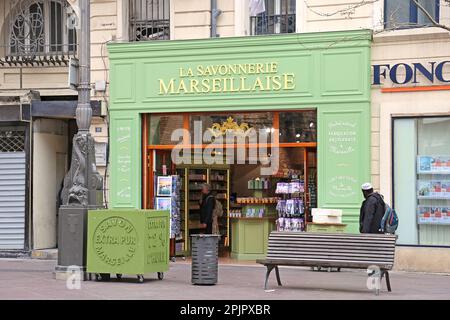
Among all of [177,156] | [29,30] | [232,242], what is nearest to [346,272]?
[232,242]

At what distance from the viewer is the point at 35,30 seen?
20.1 m

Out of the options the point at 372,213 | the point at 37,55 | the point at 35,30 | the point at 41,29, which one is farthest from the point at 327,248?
the point at 35,30

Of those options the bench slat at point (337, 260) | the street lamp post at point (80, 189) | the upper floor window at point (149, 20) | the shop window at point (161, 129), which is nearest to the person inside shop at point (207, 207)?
the shop window at point (161, 129)

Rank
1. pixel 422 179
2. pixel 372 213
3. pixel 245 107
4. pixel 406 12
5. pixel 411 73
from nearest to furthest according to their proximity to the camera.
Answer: pixel 372 213 → pixel 411 73 → pixel 422 179 → pixel 406 12 → pixel 245 107

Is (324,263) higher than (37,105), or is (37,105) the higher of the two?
(37,105)

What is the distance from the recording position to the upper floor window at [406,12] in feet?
56.1

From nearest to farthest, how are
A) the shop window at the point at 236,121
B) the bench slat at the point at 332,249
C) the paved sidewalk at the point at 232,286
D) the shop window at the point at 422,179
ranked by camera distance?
the paved sidewalk at the point at 232,286
the bench slat at the point at 332,249
the shop window at the point at 422,179
the shop window at the point at 236,121

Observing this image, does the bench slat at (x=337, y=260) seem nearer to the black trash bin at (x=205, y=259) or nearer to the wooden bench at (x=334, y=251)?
the wooden bench at (x=334, y=251)

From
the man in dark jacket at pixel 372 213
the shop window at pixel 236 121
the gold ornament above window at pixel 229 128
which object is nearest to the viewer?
the man in dark jacket at pixel 372 213

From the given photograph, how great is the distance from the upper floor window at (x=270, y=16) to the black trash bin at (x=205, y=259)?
21.0ft

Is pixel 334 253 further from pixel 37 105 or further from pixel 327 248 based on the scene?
pixel 37 105

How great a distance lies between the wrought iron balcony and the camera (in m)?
20.0

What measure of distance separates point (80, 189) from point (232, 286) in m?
3.09
